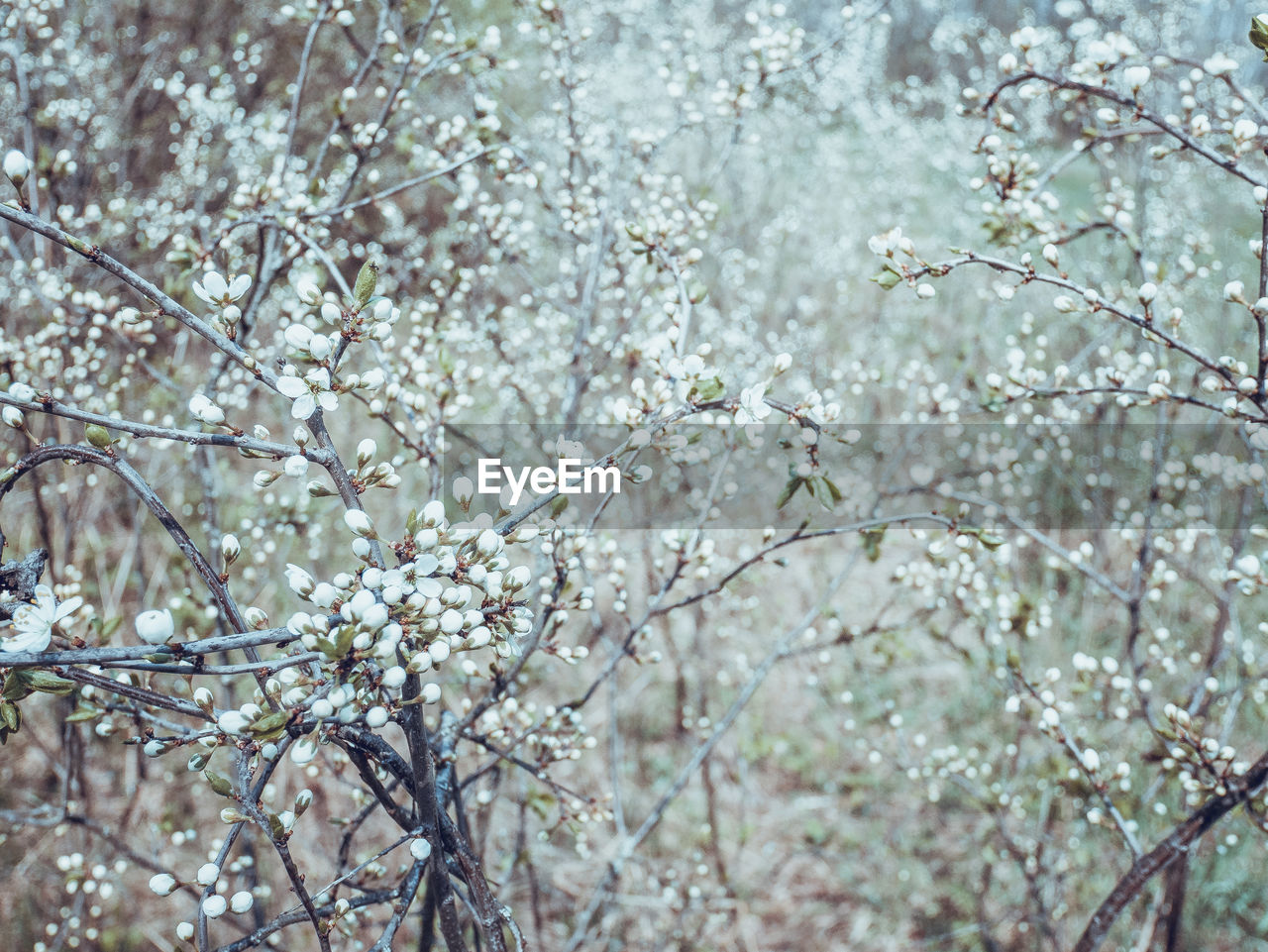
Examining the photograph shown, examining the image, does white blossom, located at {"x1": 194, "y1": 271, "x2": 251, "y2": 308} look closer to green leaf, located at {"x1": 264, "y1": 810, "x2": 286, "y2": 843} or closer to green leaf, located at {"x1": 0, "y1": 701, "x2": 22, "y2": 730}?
green leaf, located at {"x1": 0, "y1": 701, "x2": 22, "y2": 730}

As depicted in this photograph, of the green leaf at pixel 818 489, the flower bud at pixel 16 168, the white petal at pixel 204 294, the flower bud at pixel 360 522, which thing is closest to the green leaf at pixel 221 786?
the flower bud at pixel 360 522

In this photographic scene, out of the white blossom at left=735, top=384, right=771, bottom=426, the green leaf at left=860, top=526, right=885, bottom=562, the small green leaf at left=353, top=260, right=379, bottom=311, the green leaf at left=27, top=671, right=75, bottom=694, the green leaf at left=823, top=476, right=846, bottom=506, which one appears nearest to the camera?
the green leaf at left=27, top=671, right=75, bottom=694

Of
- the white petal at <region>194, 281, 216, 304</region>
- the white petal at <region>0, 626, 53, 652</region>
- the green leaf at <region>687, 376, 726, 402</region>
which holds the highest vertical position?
the white petal at <region>194, 281, 216, 304</region>

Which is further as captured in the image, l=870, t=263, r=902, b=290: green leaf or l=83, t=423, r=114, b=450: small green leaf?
l=870, t=263, r=902, b=290: green leaf

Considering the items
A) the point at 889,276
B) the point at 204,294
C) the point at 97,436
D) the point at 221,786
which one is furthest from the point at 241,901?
the point at 889,276

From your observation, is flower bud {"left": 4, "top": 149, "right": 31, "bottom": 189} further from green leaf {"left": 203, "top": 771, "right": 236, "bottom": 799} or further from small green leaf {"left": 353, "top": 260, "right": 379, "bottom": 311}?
green leaf {"left": 203, "top": 771, "right": 236, "bottom": 799}

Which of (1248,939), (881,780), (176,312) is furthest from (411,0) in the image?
(1248,939)

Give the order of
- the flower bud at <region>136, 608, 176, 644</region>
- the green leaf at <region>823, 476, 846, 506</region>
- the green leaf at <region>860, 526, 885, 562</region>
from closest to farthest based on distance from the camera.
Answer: the flower bud at <region>136, 608, 176, 644</region>
the green leaf at <region>823, 476, 846, 506</region>
the green leaf at <region>860, 526, 885, 562</region>

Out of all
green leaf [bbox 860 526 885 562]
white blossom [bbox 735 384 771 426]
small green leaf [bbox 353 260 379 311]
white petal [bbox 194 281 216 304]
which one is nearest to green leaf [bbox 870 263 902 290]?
white blossom [bbox 735 384 771 426]

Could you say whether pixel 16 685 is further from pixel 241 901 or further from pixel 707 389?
pixel 707 389

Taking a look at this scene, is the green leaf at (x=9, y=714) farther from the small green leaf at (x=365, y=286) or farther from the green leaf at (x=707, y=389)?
the green leaf at (x=707, y=389)

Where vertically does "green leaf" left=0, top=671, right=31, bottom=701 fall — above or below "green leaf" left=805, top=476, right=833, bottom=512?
below

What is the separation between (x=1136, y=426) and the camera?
5.69 metres

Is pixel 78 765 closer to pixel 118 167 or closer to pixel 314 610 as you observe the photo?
pixel 314 610
